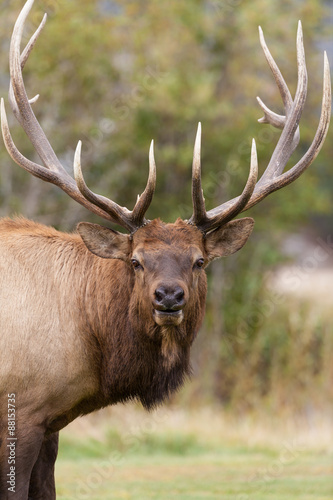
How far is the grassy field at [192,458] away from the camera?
9875 millimetres

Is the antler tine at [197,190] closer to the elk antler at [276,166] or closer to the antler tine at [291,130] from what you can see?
the elk antler at [276,166]

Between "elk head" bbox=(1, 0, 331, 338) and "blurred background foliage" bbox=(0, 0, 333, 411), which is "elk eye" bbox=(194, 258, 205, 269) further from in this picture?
"blurred background foliage" bbox=(0, 0, 333, 411)

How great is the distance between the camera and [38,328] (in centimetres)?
673

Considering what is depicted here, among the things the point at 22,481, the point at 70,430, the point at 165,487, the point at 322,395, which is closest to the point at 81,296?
the point at 22,481

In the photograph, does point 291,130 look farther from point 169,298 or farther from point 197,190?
point 169,298

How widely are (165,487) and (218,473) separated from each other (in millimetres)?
1195

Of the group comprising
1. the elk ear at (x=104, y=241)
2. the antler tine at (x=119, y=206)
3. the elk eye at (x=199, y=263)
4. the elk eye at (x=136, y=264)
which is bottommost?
the elk eye at (x=136, y=264)

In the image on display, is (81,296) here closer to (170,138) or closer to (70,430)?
(70,430)

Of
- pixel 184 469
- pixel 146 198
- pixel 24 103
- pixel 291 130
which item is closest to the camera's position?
pixel 146 198

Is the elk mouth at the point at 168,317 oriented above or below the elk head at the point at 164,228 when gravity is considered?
below

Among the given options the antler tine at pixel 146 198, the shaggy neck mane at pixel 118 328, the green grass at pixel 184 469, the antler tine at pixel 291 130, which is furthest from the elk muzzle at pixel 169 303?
the green grass at pixel 184 469

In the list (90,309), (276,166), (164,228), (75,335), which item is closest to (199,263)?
(164,228)

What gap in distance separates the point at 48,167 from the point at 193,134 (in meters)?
12.8

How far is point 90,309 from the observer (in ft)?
23.3
